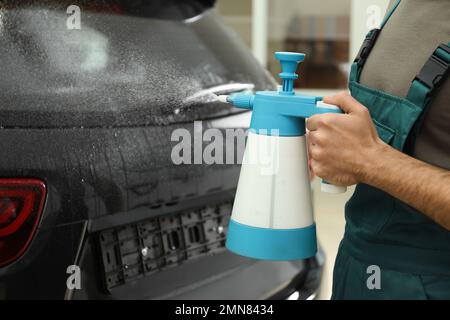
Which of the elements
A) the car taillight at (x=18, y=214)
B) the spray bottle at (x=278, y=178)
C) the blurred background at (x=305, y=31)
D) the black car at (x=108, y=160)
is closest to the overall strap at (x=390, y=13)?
the spray bottle at (x=278, y=178)

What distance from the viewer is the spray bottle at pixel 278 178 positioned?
1.00 meters

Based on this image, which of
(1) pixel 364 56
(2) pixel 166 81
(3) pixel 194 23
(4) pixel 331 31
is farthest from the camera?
(4) pixel 331 31

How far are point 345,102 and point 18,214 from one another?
590 mm

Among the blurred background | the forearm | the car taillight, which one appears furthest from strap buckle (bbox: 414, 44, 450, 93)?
the blurred background

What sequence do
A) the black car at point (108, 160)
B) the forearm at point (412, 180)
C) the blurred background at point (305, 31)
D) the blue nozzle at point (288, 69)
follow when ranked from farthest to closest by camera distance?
the blurred background at point (305, 31) → the black car at point (108, 160) → the blue nozzle at point (288, 69) → the forearm at point (412, 180)

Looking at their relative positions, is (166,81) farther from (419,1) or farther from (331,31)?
(331,31)

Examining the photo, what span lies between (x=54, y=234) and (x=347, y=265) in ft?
1.72

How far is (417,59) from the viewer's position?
38.8 inches

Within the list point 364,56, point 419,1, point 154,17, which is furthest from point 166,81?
point 419,1

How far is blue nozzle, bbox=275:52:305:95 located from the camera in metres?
1.01

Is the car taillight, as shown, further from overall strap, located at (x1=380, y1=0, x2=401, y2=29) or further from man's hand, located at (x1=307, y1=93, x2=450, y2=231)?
overall strap, located at (x1=380, y1=0, x2=401, y2=29)

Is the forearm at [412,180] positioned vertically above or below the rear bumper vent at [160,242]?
above

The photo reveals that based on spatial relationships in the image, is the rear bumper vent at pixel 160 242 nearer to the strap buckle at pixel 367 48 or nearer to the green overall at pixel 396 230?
the green overall at pixel 396 230
